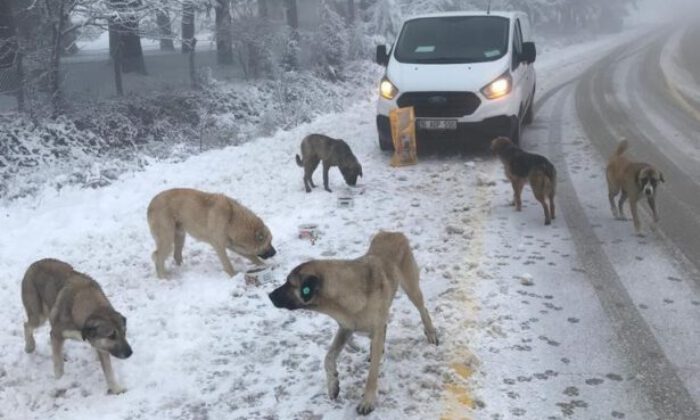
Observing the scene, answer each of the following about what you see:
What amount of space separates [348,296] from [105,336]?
187 cm

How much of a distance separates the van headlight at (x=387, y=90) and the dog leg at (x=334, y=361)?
748 centimetres

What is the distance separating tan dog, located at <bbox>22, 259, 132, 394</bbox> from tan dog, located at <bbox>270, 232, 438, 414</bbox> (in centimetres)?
149

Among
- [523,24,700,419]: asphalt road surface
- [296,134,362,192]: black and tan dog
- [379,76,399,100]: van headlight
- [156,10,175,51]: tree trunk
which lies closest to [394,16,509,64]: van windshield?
[379,76,399,100]: van headlight

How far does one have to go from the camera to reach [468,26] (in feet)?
39.7

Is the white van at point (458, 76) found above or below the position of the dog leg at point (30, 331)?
above

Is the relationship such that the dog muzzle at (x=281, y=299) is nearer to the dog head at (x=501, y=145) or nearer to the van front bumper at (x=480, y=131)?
the dog head at (x=501, y=145)

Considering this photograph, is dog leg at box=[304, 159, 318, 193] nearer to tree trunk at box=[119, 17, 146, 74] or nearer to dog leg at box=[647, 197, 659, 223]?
dog leg at box=[647, 197, 659, 223]

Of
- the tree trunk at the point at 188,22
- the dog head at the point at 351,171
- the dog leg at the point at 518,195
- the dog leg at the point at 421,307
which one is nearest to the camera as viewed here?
the dog leg at the point at 421,307

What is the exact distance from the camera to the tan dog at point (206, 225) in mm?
6594

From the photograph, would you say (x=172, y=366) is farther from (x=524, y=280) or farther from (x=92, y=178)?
(x=92, y=178)

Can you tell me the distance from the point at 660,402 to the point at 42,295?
4.77 metres

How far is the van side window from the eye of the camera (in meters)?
11.6

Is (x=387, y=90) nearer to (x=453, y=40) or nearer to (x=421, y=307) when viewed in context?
(x=453, y=40)

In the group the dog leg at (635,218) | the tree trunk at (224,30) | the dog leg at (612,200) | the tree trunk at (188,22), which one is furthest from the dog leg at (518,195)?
the tree trunk at (224,30)
